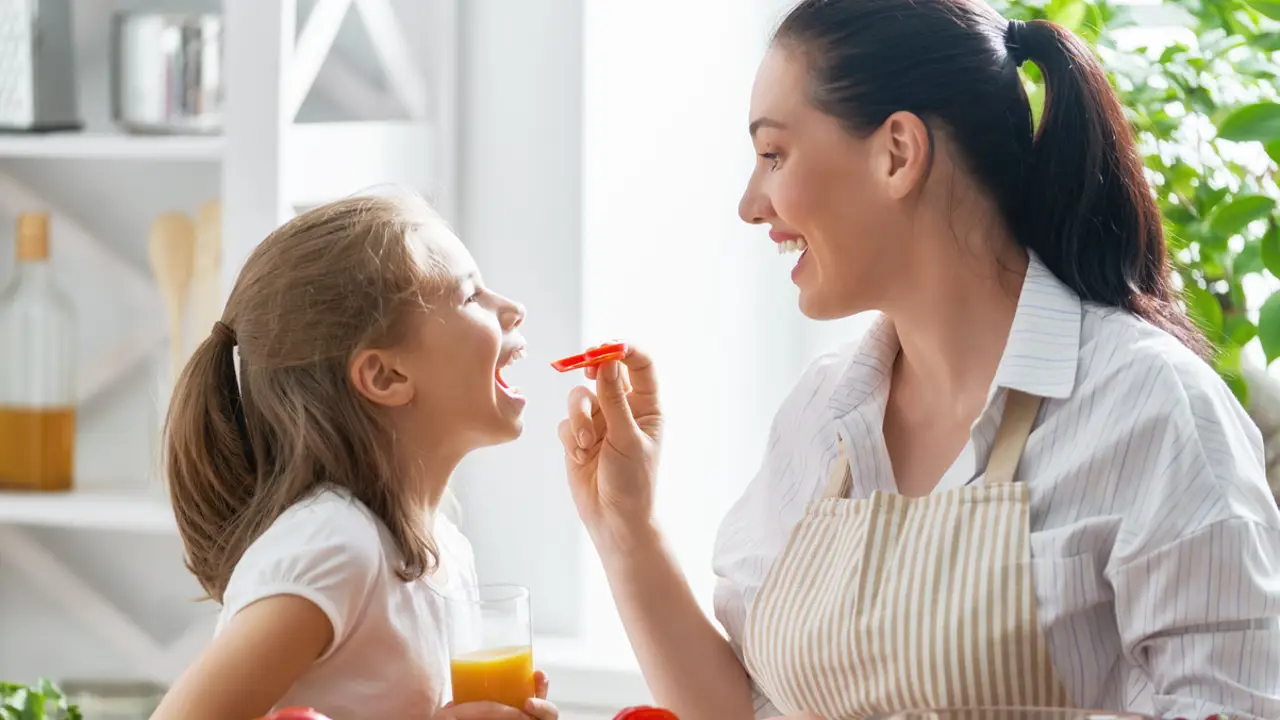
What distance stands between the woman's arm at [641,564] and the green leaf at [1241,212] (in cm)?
58

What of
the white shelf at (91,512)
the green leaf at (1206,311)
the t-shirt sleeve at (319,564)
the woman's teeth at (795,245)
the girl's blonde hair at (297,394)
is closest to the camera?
the t-shirt sleeve at (319,564)

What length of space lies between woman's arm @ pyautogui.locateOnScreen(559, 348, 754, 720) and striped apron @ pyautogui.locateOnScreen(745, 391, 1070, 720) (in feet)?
0.43

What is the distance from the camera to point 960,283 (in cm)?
133

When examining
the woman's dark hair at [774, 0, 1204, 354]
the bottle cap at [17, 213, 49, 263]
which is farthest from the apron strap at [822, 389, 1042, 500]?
the bottle cap at [17, 213, 49, 263]

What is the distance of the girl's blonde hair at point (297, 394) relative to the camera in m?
1.26

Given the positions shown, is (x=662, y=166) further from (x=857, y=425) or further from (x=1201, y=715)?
(x=1201, y=715)

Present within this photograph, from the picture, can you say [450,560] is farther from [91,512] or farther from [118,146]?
[118,146]

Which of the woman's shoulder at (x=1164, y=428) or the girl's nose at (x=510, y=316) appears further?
the girl's nose at (x=510, y=316)

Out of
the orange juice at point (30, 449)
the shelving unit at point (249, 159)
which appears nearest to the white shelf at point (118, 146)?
the shelving unit at point (249, 159)

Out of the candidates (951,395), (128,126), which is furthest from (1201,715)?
(128,126)

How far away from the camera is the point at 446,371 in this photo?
52.0 inches

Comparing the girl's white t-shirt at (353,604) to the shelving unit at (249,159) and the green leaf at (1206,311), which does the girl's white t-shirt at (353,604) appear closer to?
the shelving unit at (249,159)

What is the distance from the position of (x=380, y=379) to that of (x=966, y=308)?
21.3 inches

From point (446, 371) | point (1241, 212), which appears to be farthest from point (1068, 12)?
point (446, 371)
